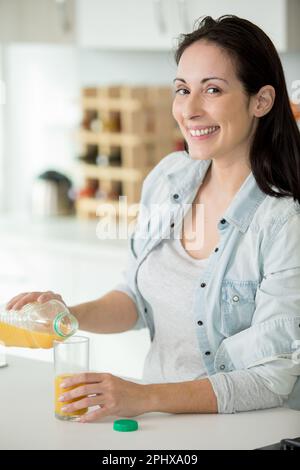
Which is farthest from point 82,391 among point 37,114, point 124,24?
point 37,114

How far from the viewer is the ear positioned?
1771mm

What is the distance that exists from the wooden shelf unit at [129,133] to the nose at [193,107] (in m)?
1.67

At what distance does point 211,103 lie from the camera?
1761 mm

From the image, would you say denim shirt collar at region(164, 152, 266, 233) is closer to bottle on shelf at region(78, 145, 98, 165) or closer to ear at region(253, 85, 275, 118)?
ear at region(253, 85, 275, 118)

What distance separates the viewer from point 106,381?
152 centimetres

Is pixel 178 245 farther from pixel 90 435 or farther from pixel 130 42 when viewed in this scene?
pixel 130 42

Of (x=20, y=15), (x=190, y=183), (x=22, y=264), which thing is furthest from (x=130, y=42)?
(x=190, y=183)

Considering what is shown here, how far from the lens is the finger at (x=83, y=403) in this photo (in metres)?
1.51

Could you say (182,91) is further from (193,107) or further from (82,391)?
(82,391)

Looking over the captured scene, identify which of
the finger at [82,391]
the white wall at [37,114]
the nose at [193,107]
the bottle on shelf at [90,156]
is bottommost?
the finger at [82,391]

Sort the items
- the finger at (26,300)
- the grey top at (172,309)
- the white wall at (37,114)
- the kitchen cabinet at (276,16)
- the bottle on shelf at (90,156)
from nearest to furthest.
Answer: the finger at (26,300), the grey top at (172,309), the kitchen cabinet at (276,16), the bottle on shelf at (90,156), the white wall at (37,114)

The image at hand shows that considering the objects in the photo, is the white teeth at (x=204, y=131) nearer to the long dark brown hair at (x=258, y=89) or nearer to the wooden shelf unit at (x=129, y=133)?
the long dark brown hair at (x=258, y=89)

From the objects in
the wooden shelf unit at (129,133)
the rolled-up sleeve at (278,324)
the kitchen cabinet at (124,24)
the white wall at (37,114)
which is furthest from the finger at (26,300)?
the white wall at (37,114)
